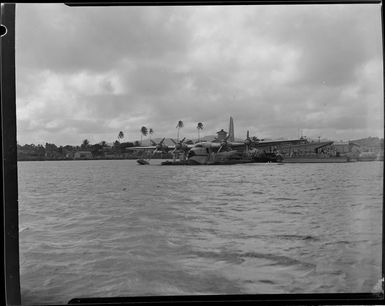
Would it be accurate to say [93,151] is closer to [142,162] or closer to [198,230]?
[142,162]

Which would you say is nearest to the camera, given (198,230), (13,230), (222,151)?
(13,230)

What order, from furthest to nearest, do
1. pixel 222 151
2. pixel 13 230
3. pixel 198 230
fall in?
pixel 222 151
pixel 198 230
pixel 13 230

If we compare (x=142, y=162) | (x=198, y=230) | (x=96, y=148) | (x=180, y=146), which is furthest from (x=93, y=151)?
(x=198, y=230)

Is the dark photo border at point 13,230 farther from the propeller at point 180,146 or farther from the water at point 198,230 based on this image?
the propeller at point 180,146

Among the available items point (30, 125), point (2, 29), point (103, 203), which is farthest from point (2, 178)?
point (2, 29)

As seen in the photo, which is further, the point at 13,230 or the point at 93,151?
the point at 93,151

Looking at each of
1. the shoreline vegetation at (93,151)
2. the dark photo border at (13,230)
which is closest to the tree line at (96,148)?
the shoreline vegetation at (93,151)
